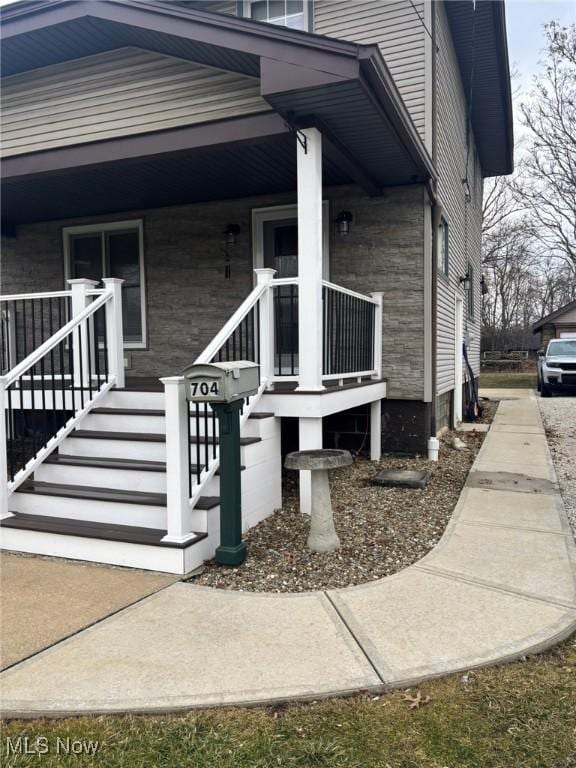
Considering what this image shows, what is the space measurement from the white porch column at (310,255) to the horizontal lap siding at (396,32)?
2595 millimetres

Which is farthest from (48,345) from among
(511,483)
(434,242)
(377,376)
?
(511,483)

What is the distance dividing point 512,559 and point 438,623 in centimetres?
110

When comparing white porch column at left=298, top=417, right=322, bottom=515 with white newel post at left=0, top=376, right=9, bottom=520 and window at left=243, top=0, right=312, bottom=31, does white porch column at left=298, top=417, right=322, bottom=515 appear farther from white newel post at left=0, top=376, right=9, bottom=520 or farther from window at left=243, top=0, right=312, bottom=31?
window at left=243, top=0, right=312, bottom=31

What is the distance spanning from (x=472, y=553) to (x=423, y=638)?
1253 mm

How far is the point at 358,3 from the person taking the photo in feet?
21.4

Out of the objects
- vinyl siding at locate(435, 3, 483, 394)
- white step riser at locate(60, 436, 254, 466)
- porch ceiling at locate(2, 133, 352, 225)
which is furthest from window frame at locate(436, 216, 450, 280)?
white step riser at locate(60, 436, 254, 466)

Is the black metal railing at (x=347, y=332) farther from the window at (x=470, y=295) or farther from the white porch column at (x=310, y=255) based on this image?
the window at (x=470, y=295)

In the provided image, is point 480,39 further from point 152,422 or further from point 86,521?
point 86,521

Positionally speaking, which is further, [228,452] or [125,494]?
[125,494]

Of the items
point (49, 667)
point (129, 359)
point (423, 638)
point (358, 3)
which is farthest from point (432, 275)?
point (49, 667)

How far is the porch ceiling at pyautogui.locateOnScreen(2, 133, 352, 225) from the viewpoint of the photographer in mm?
5434

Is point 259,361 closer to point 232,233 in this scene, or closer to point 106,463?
point 106,463

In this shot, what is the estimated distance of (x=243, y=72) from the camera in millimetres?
4688

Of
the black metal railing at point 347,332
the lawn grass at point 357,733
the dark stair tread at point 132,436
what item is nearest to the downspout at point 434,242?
the black metal railing at point 347,332
